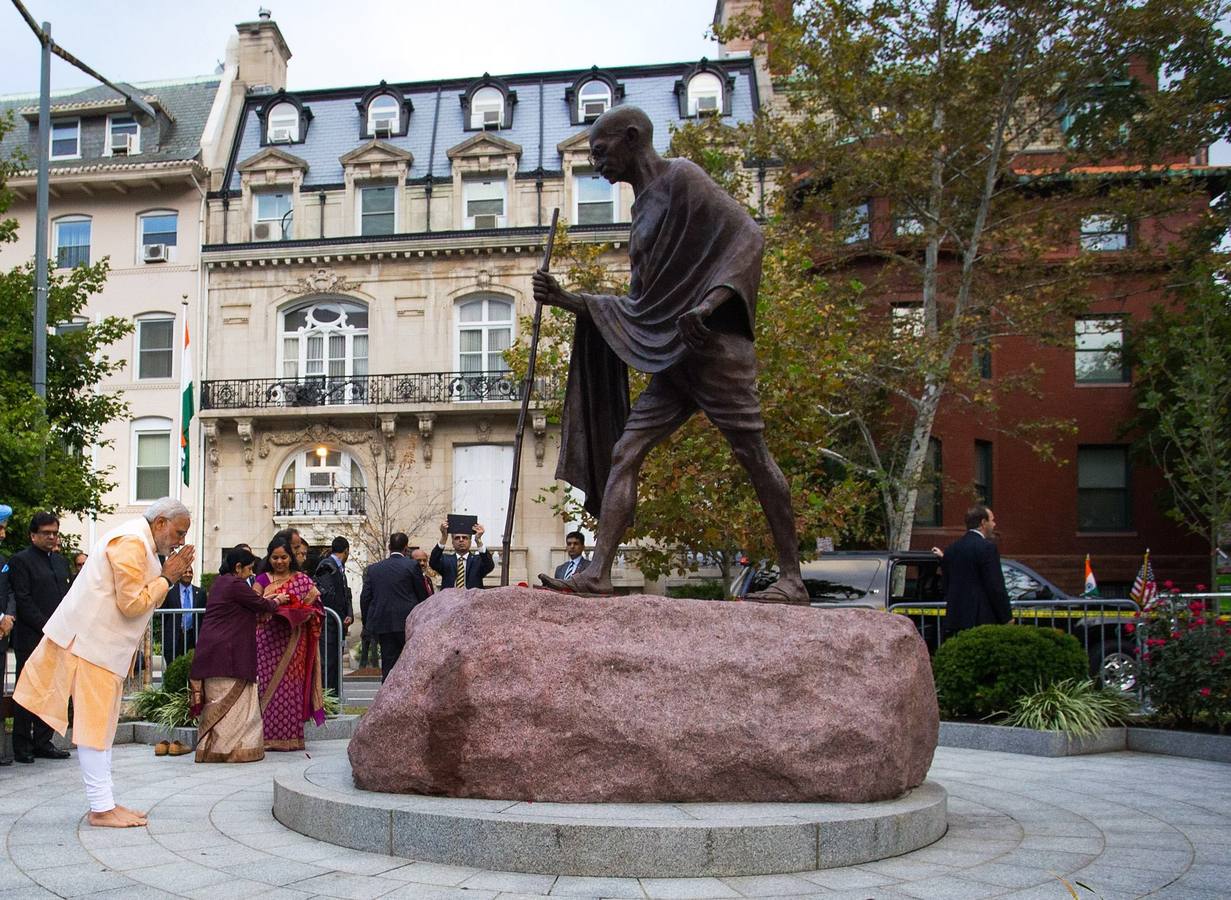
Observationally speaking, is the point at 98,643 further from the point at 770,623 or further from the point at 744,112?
the point at 744,112

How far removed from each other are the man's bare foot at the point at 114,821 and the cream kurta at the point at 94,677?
410 millimetres

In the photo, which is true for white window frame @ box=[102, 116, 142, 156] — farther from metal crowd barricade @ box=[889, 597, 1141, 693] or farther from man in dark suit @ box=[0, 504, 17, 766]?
metal crowd barricade @ box=[889, 597, 1141, 693]

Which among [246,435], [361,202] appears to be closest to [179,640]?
[246,435]

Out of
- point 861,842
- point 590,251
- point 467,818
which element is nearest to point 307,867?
point 467,818

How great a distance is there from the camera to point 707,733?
235 inches

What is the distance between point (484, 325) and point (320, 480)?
19.7ft

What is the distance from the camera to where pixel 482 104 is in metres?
33.5

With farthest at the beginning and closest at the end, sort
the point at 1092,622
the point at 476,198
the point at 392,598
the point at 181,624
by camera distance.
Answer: the point at 476,198
the point at 1092,622
the point at 181,624
the point at 392,598

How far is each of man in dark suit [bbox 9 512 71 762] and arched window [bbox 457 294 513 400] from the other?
21.0m

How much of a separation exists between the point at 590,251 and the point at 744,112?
12355 mm

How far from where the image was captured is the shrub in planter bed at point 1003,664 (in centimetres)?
1038

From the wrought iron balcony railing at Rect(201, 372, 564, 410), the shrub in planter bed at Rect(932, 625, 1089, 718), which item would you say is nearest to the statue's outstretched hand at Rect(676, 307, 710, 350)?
the shrub in planter bed at Rect(932, 625, 1089, 718)

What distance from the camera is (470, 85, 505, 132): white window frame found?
33.3 m

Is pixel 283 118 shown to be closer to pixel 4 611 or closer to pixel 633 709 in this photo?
pixel 4 611
